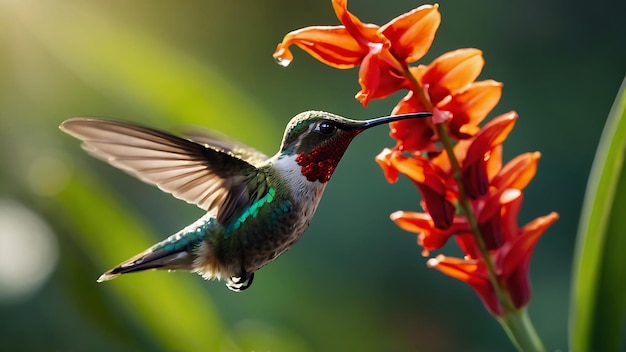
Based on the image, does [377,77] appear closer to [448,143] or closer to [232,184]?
[448,143]

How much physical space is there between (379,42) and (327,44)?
0.06 metres

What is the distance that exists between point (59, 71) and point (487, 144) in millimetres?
1757

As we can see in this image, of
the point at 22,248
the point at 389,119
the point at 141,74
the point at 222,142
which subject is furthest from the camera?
the point at 22,248

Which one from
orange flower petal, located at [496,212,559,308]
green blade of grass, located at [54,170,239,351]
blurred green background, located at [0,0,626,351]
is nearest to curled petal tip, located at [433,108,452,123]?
orange flower petal, located at [496,212,559,308]

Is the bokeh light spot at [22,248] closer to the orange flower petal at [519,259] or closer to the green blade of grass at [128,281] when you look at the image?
the green blade of grass at [128,281]

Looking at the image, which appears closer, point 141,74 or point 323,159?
point 323,159

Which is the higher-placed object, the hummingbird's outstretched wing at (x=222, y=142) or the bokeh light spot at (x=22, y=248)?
the hummingbird's outstretched wing at (x=222, y=142)

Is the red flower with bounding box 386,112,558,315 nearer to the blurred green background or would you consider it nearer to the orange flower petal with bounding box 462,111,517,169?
the orange flower petal with bounding box 462,111,517,169

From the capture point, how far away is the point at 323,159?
0.90 m

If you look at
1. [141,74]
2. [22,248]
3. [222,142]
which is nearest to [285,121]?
[141,74]

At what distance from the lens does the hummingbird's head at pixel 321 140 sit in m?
0.88

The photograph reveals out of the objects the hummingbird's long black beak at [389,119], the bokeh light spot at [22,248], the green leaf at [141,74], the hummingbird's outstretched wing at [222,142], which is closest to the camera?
the hummingbird's long black beak at [389,119]

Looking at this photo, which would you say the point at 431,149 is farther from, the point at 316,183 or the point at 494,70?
the point at 494,70

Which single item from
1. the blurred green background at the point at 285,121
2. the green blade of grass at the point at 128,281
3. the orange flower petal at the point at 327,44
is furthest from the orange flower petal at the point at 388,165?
the blurred green background at the point at 285,121
